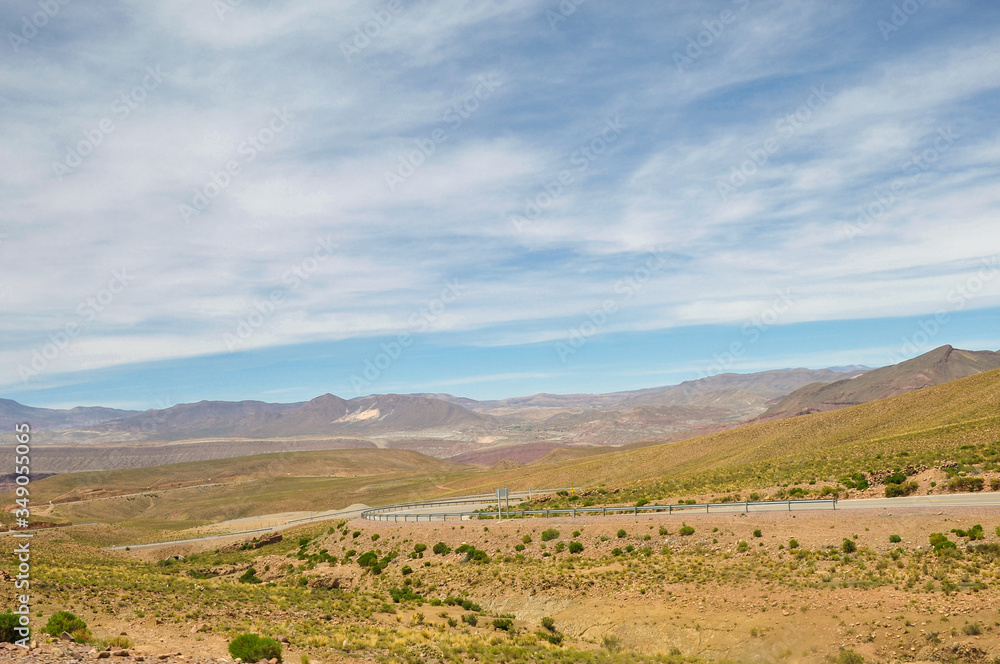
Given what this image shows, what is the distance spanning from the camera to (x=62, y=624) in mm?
18328

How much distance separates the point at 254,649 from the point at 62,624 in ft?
21.4

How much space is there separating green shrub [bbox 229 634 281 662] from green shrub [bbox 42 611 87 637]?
17.7 ft

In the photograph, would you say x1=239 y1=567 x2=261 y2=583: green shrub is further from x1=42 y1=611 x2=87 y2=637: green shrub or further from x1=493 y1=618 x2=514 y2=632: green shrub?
x1=42 y1=611 x2=87 y2=637: green shrub

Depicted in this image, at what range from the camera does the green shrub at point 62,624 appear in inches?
703

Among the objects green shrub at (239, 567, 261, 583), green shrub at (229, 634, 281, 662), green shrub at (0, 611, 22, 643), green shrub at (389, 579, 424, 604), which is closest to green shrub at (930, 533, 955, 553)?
green shrub at (389, 579, 424, 604)

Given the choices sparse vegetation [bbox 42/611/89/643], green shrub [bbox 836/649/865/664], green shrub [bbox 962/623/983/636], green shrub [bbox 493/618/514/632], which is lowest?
green shrub [bbox 493/618/514/632]

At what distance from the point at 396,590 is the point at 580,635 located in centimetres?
1214

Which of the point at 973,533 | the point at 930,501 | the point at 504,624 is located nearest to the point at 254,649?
the point at 504,624

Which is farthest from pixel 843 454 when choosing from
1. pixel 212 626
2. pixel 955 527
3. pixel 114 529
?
pixel 114 529

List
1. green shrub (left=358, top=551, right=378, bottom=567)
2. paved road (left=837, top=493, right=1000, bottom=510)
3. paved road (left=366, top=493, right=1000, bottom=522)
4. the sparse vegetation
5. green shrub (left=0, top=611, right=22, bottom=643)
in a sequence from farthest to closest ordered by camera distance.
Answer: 1. green shrub (left=358, top=551, right=378, bottom=567)
2. paved road (left=366, top=493, right=1000, bottom=522)
3. paved road (left=837, top=493, right=1000, bottom=510)
4. the sparse vegetation
5. green shrub (left=0, top=611, right=22, bottom=643)

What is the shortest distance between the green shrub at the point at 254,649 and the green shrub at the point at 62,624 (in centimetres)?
541

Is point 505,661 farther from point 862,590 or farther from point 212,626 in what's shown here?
point 862,590

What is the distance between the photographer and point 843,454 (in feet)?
183

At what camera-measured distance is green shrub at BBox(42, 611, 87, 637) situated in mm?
17859
